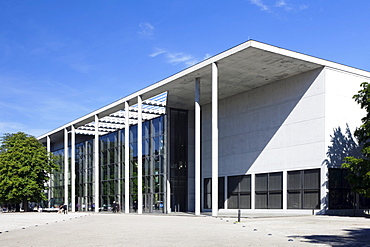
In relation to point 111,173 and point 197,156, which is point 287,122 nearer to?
point 197,156

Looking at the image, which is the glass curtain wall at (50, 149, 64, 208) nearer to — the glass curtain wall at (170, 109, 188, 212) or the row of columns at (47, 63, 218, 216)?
the row of columns at (47, 63, 218, 216)

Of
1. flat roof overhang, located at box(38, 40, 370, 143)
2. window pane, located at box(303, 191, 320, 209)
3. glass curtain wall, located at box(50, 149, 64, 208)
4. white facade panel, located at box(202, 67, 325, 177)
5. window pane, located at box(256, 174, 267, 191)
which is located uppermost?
flat roof overhang, located at box(38, 40, 370, 143)

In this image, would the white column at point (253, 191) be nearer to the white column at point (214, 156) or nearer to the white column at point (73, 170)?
the white column at point (214, 156)

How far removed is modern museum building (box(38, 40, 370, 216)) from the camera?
34.9m

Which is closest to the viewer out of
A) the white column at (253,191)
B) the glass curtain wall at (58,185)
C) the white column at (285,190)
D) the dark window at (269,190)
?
the white column at (285,190)

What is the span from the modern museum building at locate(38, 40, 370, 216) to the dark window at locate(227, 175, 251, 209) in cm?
10

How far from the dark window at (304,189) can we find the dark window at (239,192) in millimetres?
5459

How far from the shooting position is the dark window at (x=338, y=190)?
34.6m

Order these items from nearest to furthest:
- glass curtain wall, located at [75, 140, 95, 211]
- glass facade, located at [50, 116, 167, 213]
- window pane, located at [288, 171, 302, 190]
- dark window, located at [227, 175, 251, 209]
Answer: window pane, located at [288, 171, 302, 190], dark window, located at [227, 175, 251, 209], glass facade, located at [50, 116, 167, 213], glass curtain wall, located at [75, 140, 95, 211]

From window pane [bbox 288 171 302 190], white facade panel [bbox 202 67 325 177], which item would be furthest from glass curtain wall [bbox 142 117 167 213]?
window pane [bbox 288 171 302 190]

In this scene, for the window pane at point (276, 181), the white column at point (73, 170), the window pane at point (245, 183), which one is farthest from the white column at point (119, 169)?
the window pane at point (276, 181)

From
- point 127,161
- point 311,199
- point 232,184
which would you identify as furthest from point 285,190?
point 127,161

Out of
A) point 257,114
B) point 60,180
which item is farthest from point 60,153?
point 257,114

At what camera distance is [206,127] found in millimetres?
49000
